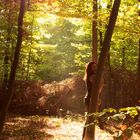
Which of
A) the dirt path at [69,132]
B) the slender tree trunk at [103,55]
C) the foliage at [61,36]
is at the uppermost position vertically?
→ the foliage at [61,36]

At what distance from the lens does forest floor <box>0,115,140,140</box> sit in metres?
10.5

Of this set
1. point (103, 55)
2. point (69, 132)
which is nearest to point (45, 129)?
point (69, 132)

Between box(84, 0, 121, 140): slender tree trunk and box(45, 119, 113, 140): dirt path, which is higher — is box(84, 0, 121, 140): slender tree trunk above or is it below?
above

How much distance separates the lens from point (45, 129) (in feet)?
39.5

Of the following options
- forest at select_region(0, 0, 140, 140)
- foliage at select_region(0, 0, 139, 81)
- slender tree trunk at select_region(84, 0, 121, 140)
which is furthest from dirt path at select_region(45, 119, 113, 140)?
foliage at select_region(0, 0, 139, 81)

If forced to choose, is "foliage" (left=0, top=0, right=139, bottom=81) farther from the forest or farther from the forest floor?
the forest floor

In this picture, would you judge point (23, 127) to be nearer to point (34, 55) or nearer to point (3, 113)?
point (3, 113)

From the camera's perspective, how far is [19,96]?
1681 cm

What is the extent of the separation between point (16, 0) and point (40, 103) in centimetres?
721

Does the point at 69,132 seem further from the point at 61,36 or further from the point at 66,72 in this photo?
the point at 61,36

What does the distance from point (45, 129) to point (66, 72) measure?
18100 millimetres

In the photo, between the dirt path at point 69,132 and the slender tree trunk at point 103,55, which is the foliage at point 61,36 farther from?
the dirt path at point 69,132

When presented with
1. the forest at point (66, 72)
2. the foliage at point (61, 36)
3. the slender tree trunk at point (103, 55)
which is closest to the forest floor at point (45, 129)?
the forest at point (66, 72)

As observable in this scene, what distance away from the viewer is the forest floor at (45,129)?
10.5 meters
